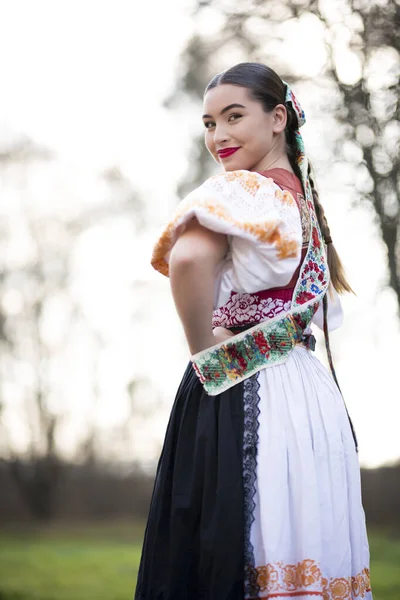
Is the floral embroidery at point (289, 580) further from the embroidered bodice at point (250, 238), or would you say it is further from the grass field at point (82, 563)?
the grass field at point (82, 563)

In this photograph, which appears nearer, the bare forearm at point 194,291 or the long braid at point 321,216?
the bare forearm at point 194,291

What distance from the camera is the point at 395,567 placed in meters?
Answer: 6.14

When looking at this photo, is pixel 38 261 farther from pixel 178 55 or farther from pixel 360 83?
pixel 360 83

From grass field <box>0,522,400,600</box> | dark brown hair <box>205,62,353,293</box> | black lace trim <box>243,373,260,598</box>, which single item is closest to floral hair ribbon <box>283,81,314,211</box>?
dark brown hair <box>205,62,353,293</box>

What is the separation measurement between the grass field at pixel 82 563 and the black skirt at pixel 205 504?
3507mm

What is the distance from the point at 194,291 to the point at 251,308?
0.69 feet

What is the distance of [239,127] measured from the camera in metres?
1.89

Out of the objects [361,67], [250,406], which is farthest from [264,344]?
[361,67]

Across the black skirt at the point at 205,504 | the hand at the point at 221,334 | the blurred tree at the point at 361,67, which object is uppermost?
the blurred tree at the point at 361,67

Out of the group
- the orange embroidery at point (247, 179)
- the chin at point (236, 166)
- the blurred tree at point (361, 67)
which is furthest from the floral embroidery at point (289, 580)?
the blurred tree at point (361, 67)

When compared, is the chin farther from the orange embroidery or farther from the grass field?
the grass field

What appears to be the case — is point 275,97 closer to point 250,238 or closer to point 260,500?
point 250,238

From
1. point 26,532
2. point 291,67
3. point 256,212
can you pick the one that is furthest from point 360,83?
point 26,532

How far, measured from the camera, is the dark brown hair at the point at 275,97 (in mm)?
1912
